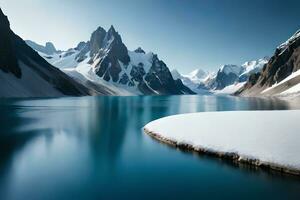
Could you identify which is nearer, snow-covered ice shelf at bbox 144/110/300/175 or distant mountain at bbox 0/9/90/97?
snow-covered ice shelf at bbox 144/110/300/175

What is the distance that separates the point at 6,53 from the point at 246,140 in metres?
177

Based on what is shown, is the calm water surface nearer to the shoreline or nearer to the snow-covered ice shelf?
the shoreline

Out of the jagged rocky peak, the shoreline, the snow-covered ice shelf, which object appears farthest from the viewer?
the jagged rocky peak

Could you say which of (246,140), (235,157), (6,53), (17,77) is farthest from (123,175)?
(6,53)

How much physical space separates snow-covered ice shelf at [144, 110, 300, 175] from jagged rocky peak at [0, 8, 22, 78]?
15246cm

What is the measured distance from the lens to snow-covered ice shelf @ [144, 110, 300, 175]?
2130 centimetres

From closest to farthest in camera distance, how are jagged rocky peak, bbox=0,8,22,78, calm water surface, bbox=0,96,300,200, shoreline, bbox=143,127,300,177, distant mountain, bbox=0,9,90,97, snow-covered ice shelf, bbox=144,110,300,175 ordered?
calm water surface, bbox=0,96,300,200, shoreline, bbox=143,127,300,177, snow-covered ice shelf, bbox=144,110,300,175, distant mountain, bbox=0,9,90,97, jagged rocky peak, bbox=0,8,22,78

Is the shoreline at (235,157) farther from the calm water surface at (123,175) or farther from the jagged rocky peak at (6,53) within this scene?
the jagged rocky peak at (6,53)

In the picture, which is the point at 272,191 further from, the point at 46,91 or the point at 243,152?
the point at 46,91

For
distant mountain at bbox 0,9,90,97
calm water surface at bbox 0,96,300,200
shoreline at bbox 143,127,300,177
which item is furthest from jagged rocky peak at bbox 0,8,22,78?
shoreline at bbox 143,127,300,177

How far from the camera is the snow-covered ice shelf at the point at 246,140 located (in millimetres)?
21297

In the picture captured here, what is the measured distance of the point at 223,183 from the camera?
18.9 metres

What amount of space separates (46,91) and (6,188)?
171914 millimetres

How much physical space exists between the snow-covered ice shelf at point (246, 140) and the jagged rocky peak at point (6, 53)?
152 m
